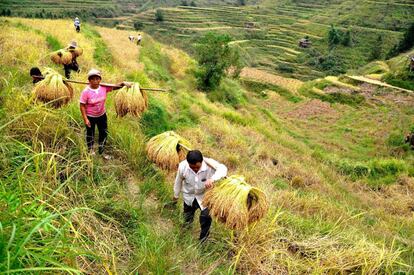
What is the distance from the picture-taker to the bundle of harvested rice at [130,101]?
4469 mm

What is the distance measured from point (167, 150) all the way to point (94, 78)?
1.40 m

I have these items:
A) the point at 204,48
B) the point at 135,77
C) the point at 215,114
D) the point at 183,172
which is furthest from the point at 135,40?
the point at 183,172

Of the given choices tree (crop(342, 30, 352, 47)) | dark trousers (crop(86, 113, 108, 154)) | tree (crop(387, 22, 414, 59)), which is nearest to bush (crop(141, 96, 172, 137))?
dark trousers (crop(86, 113, 108, 154))

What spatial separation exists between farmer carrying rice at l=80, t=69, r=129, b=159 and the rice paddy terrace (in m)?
42.6

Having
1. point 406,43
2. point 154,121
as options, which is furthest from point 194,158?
point 406,43

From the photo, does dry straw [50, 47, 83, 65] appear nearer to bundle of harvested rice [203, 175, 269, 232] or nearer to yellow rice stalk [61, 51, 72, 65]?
yellow rice stalk [61, 51, 72, 65]

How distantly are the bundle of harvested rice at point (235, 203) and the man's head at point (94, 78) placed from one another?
2.20 m

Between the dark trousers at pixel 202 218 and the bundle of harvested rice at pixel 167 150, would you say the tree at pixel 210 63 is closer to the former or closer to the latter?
the bundle of harvested rice at pixel 167 150

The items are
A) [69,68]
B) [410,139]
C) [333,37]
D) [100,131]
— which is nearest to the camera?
[100,131]

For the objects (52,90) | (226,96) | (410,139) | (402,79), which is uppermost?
(52,90)

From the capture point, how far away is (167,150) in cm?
389

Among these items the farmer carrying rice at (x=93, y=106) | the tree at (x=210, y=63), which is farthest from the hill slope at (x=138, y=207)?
the tree at (x=210, y=63)

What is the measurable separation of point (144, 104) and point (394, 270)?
3.43 meters

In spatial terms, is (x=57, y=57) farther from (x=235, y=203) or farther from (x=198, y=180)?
(x=235, y=203)
